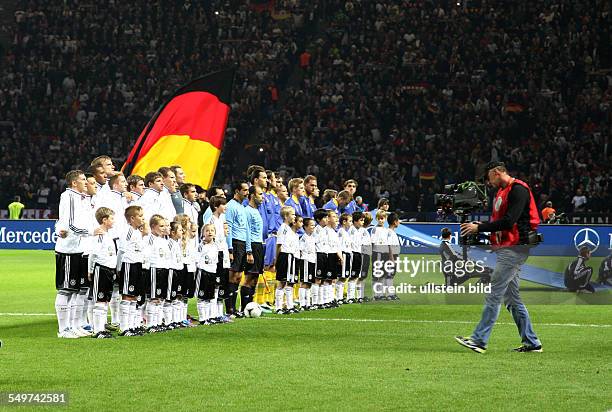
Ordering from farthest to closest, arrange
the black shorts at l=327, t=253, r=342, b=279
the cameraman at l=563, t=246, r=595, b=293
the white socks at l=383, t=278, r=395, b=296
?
1. the black shorts at l=327, t=253, r=342, b=279
2. the cameraman at l=563, t=246, r=595, b=293
3. the white socks at l=383, t=278, r=395, b=296

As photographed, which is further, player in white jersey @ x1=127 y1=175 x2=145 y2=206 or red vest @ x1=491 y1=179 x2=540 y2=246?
player in white jersey @ x1=127 y1=175 x2=145 y2=206

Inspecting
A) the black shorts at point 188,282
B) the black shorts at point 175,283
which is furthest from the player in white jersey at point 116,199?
the black shorts at point 188,282

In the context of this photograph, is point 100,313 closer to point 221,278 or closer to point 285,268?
point 221,278

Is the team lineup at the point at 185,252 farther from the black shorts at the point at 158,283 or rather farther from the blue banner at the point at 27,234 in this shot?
the blue banner at the point at 27,234

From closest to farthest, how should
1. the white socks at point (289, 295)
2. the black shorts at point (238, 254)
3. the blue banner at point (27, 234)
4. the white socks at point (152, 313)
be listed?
the white socks at point (152, 313) < the black shorts at point (238, 254) < the white socks at point (289, 295) < the blue banner at point (27, 234)

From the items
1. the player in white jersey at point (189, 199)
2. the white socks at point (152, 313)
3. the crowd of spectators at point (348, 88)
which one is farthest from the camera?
the crowd of spectators at point (348, 88)

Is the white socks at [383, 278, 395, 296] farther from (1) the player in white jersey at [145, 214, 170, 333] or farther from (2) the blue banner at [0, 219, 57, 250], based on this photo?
(2) the blue banner at [0, 219, 57, 250]

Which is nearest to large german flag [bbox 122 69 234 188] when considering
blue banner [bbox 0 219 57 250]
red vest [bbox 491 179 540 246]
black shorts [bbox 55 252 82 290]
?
black shorts [bbox 55 252 82 290]

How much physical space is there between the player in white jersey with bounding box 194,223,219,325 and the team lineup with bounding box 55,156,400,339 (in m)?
0.02

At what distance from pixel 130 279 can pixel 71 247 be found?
81 centimetres

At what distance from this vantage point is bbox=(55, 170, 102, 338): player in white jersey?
1303 centimetres

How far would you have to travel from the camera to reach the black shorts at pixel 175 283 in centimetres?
1398

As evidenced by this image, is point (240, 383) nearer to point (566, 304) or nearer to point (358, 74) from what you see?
point (566, 304)

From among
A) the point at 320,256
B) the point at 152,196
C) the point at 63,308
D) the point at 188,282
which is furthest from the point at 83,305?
the point at 320,256
